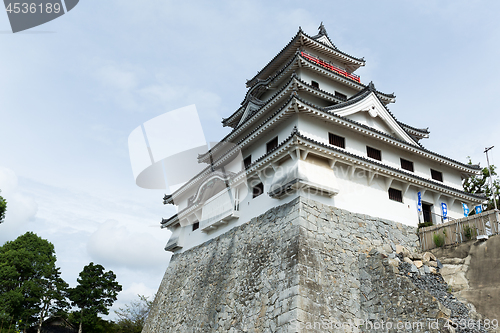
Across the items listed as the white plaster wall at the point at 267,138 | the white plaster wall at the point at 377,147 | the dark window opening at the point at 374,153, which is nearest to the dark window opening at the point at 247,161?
the white plaster wall at the point at 267,138

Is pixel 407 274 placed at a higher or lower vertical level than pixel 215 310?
higher

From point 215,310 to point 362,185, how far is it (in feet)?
28.0

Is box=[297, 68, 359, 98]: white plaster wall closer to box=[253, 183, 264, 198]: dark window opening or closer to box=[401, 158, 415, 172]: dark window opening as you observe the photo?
box=[401, 158, 415, 172]: dark window opening

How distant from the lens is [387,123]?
18.8m

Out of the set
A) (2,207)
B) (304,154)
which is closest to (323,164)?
(304,154)

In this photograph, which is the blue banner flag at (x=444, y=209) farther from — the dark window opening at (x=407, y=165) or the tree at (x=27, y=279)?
the tree at (x=27, y=279)

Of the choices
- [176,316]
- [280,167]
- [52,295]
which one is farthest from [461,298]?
[52,295]

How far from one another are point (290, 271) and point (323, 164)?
4.98 m

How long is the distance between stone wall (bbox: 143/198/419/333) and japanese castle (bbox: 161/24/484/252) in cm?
70

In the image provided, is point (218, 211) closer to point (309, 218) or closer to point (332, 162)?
point (309, 218)

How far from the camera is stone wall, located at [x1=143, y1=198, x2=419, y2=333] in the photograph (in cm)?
1262

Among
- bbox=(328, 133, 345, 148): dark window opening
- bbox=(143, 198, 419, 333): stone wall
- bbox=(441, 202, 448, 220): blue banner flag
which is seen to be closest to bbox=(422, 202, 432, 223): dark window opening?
bbox=(441, 202, 448, 220): blue banner flag

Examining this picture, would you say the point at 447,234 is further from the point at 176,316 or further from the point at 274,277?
the point at 176,316

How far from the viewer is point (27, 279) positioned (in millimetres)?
29328
